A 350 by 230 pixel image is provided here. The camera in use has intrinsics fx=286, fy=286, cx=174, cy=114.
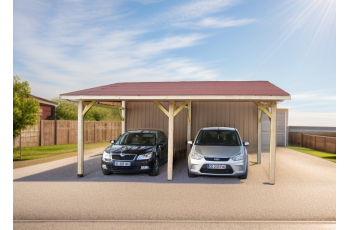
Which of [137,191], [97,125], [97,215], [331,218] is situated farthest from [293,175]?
[97,125]

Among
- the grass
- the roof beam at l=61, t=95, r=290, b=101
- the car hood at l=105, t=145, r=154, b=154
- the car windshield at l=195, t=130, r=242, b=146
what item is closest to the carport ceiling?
the roof beam at l=61, t=95, r=290, b=101

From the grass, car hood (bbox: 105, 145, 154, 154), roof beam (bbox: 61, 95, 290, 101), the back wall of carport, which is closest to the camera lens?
roof beam (bbox: 61, 95, 290, 101)

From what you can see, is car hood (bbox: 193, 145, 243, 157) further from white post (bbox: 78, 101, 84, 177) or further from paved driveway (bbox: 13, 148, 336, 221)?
white post (bbox: 78, 101, 84, 177)

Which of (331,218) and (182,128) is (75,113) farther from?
(331,218)

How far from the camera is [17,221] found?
5.64 m

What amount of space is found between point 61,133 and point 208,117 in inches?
524

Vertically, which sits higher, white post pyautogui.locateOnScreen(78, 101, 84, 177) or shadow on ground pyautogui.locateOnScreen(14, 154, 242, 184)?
white post pyautogui.locateOnScreen(78, 101, 84, 177)

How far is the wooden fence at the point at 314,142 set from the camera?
2061 centimetres

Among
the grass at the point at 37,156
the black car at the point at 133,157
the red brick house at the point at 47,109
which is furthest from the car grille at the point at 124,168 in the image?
the red brick house at the point at 47,109

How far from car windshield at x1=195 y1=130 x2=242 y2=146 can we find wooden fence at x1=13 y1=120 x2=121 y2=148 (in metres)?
13.8

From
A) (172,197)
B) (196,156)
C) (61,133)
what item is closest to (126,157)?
(196,156)

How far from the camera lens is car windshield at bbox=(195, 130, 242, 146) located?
32.7 feet

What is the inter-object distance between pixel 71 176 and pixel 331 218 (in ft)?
26.5

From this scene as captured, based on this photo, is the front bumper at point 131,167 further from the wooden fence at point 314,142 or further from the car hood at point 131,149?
the wooden fence at point 314,142
